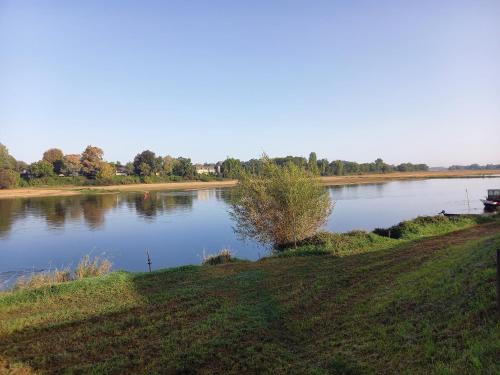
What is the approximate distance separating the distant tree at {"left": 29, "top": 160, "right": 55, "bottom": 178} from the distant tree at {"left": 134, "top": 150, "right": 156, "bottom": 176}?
2666cm

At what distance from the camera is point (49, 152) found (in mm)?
124938

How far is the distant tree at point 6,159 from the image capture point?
10668 cm

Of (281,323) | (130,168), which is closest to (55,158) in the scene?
(130,168)

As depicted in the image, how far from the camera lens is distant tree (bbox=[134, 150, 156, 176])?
126 metres

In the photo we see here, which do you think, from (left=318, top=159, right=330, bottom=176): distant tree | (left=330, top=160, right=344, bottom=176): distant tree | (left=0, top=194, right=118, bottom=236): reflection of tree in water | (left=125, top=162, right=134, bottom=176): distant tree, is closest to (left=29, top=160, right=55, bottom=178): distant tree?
(left=125, top=162, right=134, bottom=176): distant tree

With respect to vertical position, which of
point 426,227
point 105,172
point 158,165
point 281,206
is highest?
point 158,165

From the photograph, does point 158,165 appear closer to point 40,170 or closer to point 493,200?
point 40,170

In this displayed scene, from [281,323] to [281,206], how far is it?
1690 centimetres

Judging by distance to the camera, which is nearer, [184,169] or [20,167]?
[20,167]

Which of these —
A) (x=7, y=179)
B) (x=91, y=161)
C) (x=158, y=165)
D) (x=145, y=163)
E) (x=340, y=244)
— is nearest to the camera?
(x=340, y=244)

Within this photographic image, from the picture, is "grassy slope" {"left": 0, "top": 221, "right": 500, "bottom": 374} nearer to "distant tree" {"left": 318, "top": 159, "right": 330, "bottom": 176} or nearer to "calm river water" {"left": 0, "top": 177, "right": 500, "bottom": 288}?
"calm river water" {"left": 0, "top": 177, "right": 500, "bottom": 288}

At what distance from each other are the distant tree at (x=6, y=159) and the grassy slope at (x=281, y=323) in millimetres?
109482

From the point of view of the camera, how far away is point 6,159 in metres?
112

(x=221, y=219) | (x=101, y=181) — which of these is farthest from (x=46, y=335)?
(x=101, y=181)
